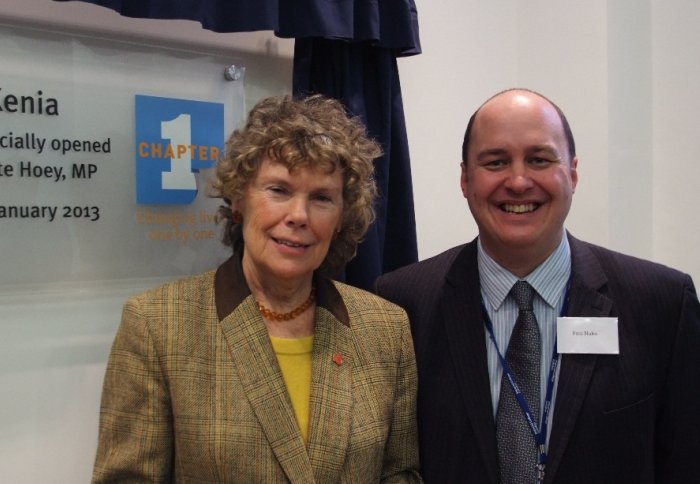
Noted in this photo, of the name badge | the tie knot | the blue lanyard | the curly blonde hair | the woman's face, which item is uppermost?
the curly blonde hair

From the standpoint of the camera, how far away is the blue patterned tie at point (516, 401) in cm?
141

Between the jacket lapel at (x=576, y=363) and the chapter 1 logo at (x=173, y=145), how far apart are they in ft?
3.33

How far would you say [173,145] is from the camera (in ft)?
6.16

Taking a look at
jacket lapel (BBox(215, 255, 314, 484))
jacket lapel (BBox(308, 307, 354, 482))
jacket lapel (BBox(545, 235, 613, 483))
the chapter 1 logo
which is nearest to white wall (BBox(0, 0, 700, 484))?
the chapter 1 logo

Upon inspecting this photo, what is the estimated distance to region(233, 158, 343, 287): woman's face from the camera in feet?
4.52

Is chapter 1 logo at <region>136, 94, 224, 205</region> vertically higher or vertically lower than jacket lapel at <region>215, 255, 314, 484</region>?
higher

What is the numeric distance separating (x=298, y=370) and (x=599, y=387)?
24.6 inches

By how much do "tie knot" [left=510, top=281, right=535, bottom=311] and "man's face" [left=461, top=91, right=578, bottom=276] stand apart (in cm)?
5

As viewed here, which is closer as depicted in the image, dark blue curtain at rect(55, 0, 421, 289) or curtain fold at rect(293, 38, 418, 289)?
dark blue curtain at rect(55, 0, 421, 289)

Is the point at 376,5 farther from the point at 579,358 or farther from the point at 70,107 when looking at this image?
the point at 579,358

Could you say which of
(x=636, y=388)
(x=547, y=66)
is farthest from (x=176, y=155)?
(x=547, y=66)

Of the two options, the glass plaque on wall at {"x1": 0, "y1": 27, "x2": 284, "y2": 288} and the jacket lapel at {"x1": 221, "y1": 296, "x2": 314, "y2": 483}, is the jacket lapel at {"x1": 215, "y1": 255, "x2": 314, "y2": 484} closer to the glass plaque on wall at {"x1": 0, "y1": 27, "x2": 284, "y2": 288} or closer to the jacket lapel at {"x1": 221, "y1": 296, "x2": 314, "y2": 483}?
the jacket lapel at {"x1": 221, "y1": 296, "x2": 314, "y2": 483}

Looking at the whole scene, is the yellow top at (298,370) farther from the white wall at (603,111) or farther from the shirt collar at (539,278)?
the white wall at (603,111)

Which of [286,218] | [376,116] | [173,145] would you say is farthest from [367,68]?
[286,218]
